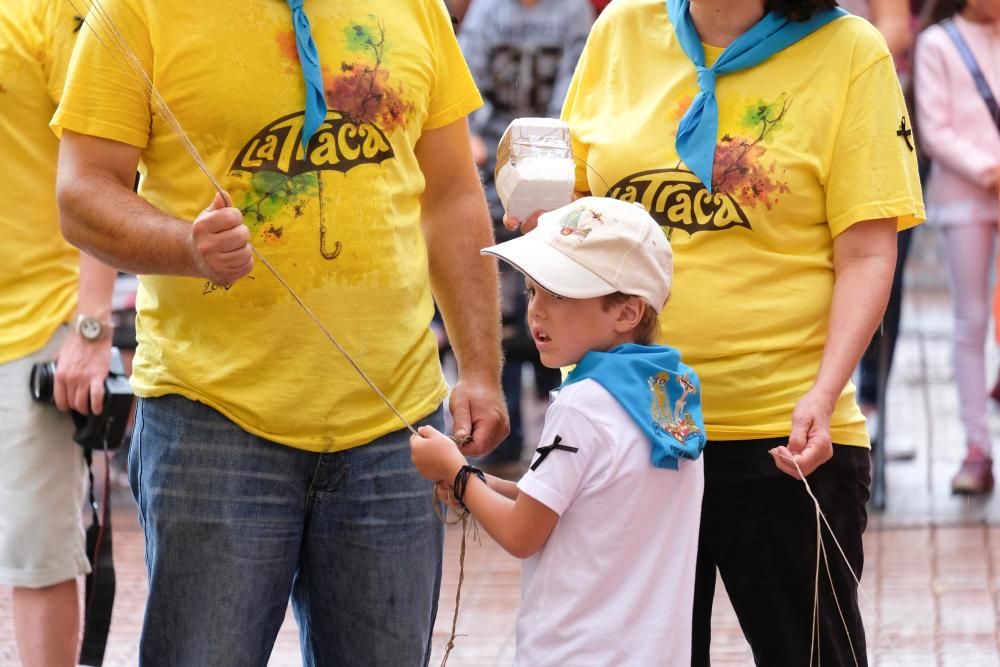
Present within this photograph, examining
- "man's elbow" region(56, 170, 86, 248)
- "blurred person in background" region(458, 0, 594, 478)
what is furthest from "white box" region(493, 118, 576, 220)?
"blurred person in background" region(458, 0, 594, 478)

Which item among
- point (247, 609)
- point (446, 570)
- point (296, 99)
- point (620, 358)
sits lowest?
point (446, 570)

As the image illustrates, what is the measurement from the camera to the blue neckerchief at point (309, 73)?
2.81 meters

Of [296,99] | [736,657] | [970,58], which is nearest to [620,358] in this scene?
[296,99]

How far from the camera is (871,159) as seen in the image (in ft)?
10.1

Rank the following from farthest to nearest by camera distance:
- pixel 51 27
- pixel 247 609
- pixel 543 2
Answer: pixel 543 2 → pixel 51 27 → pixel 247 609

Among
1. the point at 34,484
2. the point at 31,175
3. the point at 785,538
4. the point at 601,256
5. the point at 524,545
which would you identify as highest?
the point at 601,256

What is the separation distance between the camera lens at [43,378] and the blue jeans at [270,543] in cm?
96

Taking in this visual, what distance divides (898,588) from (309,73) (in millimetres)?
3692

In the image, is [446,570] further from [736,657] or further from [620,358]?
[620,358]

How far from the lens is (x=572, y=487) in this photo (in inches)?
106

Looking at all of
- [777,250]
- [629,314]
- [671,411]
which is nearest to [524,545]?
[671,411]

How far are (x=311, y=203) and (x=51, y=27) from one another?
1.26 meters

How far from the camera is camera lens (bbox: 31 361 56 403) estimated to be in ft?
12.8

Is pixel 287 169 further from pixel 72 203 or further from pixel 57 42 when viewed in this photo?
pixel 57 42
